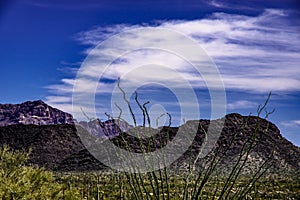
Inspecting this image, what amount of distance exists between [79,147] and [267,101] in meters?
95.7

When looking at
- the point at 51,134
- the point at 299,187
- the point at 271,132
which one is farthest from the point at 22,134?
the point at 299,187

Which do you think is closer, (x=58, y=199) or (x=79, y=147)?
(x=58, y=199)

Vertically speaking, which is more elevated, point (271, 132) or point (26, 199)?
point (271, 132)

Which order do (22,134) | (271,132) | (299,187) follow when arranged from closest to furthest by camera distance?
1. (299,187)
2. (271,132)
3. (22,134)

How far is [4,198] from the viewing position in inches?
264

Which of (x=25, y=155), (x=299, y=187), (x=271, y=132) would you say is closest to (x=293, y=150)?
(x=271, y=132)

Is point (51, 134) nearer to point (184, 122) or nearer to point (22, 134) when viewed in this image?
point (22, 134)

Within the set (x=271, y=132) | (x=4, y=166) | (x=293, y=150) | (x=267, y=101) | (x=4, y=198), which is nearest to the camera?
(x=267, y=101)

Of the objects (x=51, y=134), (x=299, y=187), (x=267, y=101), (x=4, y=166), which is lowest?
(x=267, y=101)

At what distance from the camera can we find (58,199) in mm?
8633

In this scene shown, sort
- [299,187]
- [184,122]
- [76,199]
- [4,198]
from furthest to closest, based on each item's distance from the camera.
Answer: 1. [299,187]
2. [76,199]
3. [4,198]
4. [184,122]

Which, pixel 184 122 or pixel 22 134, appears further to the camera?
pixel 22 134

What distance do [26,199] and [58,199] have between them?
5.46ft

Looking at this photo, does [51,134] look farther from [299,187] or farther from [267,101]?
[267,101]
